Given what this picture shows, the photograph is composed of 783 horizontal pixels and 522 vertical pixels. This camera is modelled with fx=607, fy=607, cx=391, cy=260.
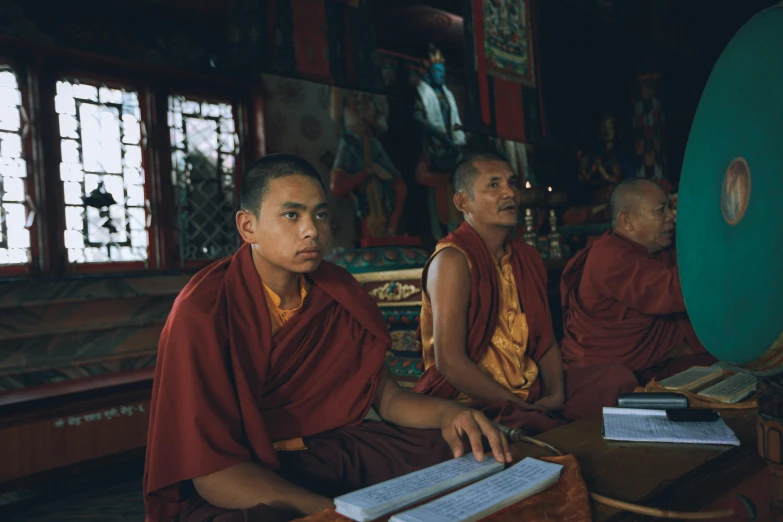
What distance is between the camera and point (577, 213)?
679 centimetres

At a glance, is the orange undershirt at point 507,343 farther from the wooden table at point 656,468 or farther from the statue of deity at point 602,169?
the statue of deity at point 602,169

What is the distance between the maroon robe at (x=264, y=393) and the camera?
50.4 inches

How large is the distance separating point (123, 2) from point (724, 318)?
467cm

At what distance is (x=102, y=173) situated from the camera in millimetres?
4379

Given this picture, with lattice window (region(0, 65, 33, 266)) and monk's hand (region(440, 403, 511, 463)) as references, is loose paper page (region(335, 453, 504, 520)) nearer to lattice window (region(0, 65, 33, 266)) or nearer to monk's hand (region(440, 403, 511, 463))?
monk's hand (region(440, 403, 511, 463))

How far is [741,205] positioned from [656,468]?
54cm

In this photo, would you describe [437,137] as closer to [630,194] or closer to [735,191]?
[630,194]

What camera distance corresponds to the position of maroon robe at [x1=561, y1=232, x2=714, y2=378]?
2.62 meters

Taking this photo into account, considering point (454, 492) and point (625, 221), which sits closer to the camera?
point (454, 492)

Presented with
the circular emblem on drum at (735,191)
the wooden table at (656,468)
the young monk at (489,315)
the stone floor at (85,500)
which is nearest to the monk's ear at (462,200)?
the young monk at (489,315)

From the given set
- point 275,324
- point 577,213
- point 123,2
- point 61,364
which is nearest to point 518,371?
point 275,324

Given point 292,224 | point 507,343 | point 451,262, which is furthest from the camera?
point 507,343

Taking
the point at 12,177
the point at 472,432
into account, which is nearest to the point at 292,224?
the point at 472,432

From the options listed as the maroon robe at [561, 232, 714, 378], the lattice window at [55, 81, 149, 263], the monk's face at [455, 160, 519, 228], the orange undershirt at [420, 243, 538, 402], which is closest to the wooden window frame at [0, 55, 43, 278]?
the lattice window at [55, 81, 149, 263]
